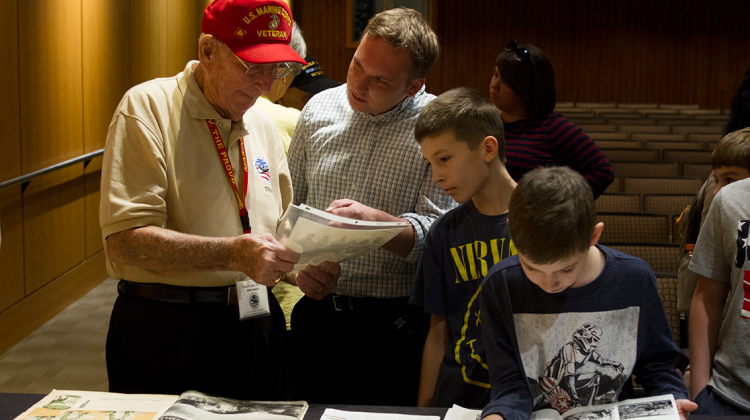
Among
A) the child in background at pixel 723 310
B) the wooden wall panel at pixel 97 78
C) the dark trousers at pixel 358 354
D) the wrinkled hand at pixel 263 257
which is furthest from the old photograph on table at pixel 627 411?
the wooden wall panel at pixel 97 78

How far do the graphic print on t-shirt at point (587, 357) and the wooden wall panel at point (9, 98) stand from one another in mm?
3283

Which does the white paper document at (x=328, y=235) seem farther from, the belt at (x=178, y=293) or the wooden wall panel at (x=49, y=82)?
the wooden wall panel at (x=49, y=82)

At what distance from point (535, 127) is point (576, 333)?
4.86 ft

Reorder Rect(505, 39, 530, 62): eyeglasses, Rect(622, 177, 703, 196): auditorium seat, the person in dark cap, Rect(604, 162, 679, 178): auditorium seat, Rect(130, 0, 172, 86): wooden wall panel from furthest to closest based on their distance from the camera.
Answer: Rect(130, 0, 172, 86): wooden wall panel < Rect(604, 162, 679, 178): auditorium seat < Rect(622, 177, 703, 196): auditorium seat < the person in dark cap < Rect(505, 39, 530, 62): eyeglasses

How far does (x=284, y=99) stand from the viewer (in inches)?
144

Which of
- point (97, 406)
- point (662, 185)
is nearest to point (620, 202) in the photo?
point (662, 185)

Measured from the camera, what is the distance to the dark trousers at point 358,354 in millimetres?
1928

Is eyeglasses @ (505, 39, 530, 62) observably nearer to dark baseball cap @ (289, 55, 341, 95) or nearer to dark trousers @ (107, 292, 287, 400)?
dark baseball cap @ (289, 55, 341, 95)

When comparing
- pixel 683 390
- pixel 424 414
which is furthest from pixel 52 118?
pixel 683 390

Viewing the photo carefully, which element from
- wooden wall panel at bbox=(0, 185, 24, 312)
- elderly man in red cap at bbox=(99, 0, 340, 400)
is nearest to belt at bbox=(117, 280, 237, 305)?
elderly man in red cap at bbox=(99, 0, 340, 400)

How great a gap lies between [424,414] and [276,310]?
685 mm

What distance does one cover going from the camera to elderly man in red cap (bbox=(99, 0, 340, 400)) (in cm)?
151

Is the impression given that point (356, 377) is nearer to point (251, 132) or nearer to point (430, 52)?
→ point (251, 132)

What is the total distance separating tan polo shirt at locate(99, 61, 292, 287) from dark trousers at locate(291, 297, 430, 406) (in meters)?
0.38
